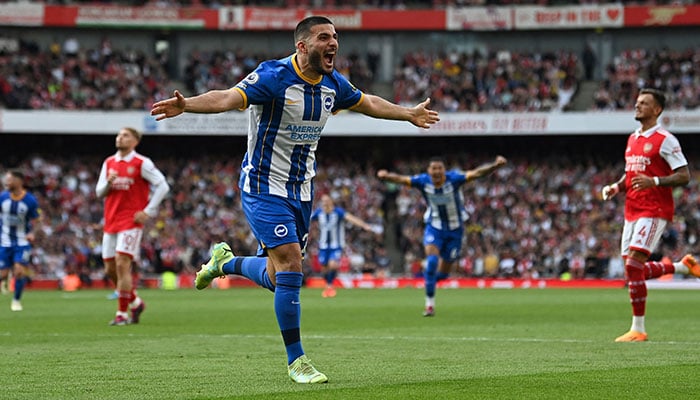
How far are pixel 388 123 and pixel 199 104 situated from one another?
36123 mm

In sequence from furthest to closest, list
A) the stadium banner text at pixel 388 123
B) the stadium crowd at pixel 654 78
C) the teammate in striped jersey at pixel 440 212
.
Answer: the stadium crowd at pixel 654 78
the stadium banner text at pixel 388 123
the teammate in striped jersey at pixel 440 212

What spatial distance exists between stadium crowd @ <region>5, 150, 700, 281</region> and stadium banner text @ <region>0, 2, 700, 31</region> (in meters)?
5.89

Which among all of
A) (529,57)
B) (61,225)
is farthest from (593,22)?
(61,225)

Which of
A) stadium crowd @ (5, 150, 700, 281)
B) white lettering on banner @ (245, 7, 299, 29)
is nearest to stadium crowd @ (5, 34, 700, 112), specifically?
white lettering on banner @ (245, 7, 299, 29)

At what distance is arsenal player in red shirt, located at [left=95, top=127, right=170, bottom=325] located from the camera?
15047mm

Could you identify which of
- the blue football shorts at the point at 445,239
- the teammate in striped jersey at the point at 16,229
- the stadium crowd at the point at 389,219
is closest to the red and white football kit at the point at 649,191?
the blue football shorts at the point at 445,239

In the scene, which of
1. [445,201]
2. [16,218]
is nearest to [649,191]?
[445,201]

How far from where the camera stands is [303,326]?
604 inches

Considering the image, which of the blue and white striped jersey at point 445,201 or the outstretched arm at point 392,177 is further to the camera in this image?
the blue and white striped jersey at point 445,201

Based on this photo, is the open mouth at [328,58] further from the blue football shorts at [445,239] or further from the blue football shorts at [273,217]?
the blue football shorts at [445,239]

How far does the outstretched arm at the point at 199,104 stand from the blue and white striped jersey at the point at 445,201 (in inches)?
432

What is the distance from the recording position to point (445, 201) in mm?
18656

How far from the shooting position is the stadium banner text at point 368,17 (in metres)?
44.8

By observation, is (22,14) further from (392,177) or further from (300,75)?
(300,75)
